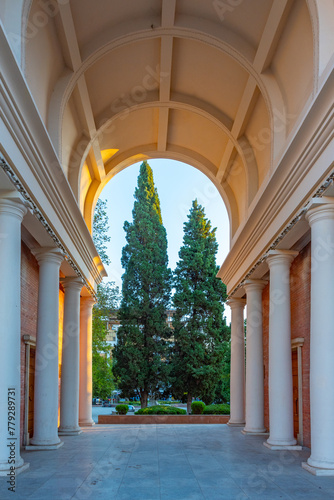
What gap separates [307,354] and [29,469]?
23.9 feet

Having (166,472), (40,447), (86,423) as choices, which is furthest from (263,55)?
(86,423)

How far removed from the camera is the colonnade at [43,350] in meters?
8.83

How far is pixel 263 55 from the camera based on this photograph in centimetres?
1251

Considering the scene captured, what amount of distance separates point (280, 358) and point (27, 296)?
6.83 m

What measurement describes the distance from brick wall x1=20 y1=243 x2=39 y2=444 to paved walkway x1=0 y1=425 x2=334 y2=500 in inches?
100

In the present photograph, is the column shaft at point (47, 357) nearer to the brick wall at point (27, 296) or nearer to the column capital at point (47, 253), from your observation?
the column capital at point (47, 253)

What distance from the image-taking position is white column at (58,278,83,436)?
15.9m

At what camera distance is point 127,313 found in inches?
1278

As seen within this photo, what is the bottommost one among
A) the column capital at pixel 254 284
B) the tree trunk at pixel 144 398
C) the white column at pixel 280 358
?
the tree trunk at pixel 144 398

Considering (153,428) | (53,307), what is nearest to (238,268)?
(153,428)

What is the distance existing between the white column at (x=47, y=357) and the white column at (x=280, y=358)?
5369mm

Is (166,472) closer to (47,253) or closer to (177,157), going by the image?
(47,253)

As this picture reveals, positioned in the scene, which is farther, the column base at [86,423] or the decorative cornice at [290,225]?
the column base at [86,423]

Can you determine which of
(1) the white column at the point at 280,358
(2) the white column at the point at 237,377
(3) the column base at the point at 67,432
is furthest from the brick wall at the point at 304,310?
(3) the column base at the point at 67,432
